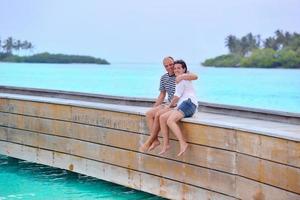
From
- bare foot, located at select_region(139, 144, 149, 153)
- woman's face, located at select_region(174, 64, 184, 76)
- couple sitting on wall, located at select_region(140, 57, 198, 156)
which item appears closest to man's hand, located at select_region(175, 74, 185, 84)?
couple sitting on wall, located at select_region(140, 57, 198, 156)

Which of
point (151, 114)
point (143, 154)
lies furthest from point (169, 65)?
point (143, 154)

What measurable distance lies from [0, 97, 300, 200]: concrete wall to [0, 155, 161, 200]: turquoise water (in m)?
0.28

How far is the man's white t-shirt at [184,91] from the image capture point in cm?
944

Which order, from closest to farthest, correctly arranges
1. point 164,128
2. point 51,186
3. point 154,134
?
point 164,128 < point 154,134 < point 51,186

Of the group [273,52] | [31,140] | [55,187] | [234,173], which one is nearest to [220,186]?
[234,173]

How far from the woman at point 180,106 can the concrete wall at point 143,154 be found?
0.16 metres

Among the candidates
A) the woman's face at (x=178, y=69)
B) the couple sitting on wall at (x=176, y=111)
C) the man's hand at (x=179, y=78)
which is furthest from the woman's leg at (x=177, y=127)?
the woman's face at (x=178, y=69)

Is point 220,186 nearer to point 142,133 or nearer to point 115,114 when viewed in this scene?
point 142,133

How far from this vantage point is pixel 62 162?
12.0m

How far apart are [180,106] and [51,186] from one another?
344 centimetres

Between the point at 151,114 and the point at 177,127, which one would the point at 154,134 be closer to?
the point at 151,114

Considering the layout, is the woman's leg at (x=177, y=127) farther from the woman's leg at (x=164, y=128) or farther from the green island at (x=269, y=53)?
the green island at (x=269, y=53)

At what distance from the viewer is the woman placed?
9.28 m

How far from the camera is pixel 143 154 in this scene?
10.4 m
